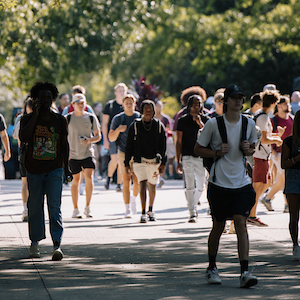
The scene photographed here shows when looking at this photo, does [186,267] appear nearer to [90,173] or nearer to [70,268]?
[70,268]

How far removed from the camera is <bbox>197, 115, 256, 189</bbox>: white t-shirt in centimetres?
638

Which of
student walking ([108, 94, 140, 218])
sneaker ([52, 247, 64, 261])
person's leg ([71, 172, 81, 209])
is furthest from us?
student walking ([108, 94, 140, 218])

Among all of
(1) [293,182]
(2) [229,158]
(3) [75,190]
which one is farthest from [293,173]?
(3) [75,190]

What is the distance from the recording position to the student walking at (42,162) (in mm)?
7656

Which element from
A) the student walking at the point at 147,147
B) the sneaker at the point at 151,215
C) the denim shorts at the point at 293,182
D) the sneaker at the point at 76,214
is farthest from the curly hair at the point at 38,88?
the sneaker at the point at 76,214

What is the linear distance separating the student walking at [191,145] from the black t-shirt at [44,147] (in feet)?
11.2

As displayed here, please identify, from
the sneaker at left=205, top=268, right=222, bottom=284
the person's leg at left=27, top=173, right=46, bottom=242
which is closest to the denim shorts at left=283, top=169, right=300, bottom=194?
the sneaker at left=205, top=268, right=222, bottom=284

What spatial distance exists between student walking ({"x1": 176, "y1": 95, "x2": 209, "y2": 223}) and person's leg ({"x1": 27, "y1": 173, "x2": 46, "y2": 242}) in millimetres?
3540

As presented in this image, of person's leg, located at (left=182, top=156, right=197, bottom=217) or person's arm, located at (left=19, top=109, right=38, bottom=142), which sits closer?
person's arm, located at (left=19, top=109, right=38, bottom=142)

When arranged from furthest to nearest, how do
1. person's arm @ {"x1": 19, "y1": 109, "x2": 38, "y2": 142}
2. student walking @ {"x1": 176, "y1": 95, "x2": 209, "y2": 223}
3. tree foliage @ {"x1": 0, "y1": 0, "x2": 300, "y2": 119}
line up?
1. tree foliage @ {"x1": 0, "y1": 0, "x2": 300, "y2": 119}
2. student walking @ {"x1": 176, "y1": 95, "x2": 209, "y2": 223}
3. person's arm @ {"x1": 19, "y1": 109, "x2": 38, "y2": 142}

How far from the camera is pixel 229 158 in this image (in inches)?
252

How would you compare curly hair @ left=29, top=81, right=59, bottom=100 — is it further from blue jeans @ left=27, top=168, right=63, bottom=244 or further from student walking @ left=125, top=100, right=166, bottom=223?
student walking @ left=125, top=100, right=166, bottom=223

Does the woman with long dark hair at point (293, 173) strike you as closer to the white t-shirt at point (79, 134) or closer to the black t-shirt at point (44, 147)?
the black t-shirt at point (44, 147)

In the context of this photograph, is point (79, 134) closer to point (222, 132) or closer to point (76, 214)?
point (76, 214)
